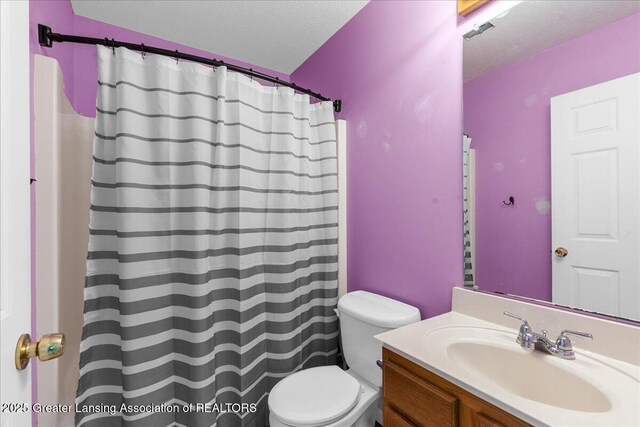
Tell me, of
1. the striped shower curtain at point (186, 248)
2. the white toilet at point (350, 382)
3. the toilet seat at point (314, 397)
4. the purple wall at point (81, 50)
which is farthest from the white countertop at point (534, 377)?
the purple wall at point (81, 50)

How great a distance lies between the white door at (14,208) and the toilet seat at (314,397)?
831mm

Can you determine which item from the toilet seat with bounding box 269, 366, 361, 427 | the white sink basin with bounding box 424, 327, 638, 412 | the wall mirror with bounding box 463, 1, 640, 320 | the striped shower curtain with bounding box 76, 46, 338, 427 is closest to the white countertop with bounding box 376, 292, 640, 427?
the white sink basin with bounding box 424, 327, 638, 412

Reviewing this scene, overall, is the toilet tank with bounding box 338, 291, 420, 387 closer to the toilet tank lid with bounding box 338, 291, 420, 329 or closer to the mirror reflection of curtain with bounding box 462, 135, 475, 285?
the toilet tank lid with bounding box 338, 291, 420, 329

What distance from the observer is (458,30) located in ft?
3.90

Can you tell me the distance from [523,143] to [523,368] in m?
0.78

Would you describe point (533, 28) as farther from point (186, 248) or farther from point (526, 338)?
point (186, 248)

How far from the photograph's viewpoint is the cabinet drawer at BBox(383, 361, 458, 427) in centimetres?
77

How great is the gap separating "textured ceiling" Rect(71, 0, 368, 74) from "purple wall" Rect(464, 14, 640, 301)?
1032mm

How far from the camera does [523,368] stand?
0.87m

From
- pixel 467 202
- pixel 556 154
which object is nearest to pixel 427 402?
pixel 467 202

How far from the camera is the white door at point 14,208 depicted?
45 centimetres

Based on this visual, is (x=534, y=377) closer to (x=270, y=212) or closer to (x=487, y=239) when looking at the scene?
(x=487, y=239)

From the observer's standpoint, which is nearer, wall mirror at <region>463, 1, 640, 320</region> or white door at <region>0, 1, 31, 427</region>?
white door at <region>0, 1, 31, 427</region>

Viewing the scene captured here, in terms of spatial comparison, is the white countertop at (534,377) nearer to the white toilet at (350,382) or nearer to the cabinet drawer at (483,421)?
the cabinet drawer at (483,421)
